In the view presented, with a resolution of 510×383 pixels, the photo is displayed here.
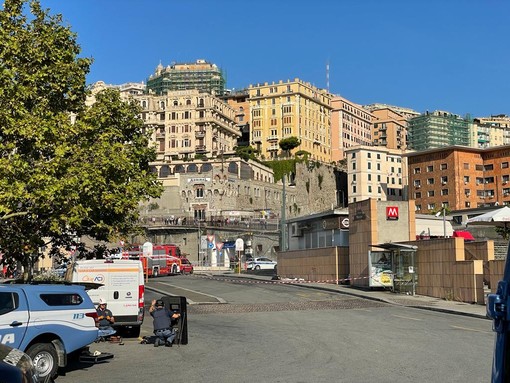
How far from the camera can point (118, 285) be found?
19250mm

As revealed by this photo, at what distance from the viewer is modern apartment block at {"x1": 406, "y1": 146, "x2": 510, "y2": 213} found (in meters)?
122

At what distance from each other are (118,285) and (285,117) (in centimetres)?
14982

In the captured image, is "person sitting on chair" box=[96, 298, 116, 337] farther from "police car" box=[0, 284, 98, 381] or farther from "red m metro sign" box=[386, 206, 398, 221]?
"red m metro sign" box=[386, 206, 398, 221]

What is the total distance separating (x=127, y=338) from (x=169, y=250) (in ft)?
151

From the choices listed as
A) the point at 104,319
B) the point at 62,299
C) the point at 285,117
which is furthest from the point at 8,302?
the point at 285,117

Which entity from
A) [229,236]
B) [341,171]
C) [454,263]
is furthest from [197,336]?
[341,171]

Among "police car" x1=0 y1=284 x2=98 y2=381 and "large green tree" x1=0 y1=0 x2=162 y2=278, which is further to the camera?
"large green tree" x1=0 y1=0 x2=162 y2=278

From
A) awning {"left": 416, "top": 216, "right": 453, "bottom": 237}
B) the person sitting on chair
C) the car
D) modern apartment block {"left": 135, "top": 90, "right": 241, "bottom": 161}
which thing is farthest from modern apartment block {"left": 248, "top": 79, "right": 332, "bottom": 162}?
the person sitting on chair

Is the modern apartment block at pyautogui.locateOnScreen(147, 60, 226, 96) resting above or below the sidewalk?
above

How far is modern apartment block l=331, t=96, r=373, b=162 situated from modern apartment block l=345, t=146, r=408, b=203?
21.4 meters

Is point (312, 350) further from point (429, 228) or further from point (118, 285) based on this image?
point (429, 228)

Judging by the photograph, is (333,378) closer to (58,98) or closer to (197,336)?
(197,336)

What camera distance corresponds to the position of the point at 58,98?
2241 cm

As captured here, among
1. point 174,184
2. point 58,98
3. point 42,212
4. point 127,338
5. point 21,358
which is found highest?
point 174,184
